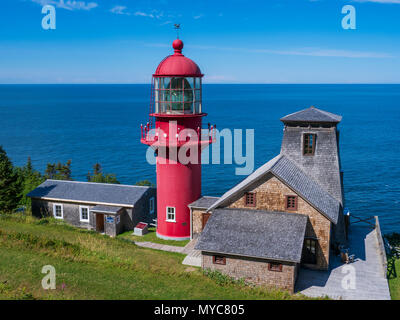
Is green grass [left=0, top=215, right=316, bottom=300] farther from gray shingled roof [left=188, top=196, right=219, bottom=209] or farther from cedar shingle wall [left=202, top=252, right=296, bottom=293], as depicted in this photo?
gray shingled roof [left=188, top=196, right=219, bottom=209]

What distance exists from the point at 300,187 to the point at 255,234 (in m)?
3.98

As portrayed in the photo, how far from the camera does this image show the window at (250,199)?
22078 mm

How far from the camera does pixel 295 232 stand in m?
20.0

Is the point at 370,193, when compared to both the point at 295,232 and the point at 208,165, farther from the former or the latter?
the point at 295,232

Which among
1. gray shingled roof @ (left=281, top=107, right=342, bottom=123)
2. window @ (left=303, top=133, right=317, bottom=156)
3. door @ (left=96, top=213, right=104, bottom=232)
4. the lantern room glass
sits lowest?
door @ (left=96, top=213, right=104, bottom=232)

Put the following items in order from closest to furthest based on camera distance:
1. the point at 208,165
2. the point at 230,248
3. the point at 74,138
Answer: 1. the point at 230,248
2. the point at 208,165
3. the point at 74,138

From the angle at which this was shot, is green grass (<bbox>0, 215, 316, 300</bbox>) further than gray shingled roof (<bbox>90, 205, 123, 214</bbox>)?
No

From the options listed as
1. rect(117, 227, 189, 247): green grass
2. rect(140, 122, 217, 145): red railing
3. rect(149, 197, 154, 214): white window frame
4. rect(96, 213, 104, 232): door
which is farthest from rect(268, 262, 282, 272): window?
rect(96, 213, 104, 232): door

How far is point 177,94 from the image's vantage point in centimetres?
2505

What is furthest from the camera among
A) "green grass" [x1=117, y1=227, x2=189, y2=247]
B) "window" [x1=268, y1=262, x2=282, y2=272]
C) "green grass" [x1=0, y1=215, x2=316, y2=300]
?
"green grass" [x1=117, y1=227, x2=189, y2=247]

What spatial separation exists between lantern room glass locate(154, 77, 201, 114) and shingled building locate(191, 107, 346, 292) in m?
6.37

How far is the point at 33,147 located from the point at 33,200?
5861cm

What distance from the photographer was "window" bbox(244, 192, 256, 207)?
22.1m

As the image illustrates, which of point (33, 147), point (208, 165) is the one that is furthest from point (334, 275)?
point (33, 147)
